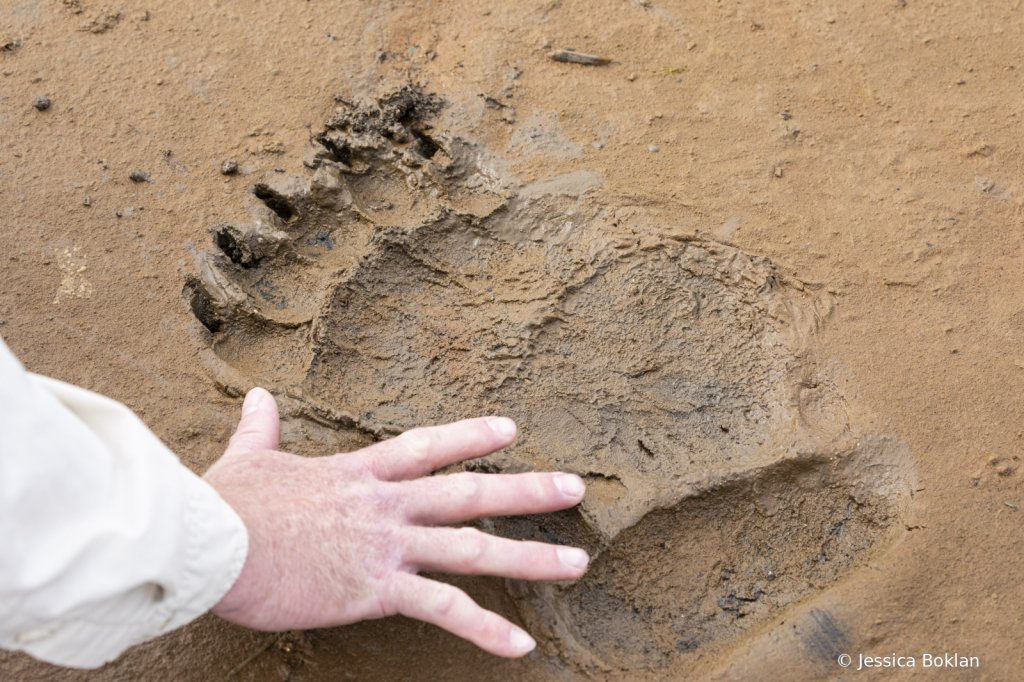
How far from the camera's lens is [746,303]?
6.38ft

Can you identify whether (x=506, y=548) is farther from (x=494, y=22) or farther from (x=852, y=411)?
(x=494, y=22)

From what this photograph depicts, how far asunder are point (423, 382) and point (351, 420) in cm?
23

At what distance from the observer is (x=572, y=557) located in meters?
1.35

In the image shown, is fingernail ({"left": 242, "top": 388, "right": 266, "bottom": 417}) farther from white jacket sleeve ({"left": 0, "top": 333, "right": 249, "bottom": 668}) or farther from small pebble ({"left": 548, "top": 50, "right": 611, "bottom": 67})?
small pebble ({"left": 548, "top": 50, "right": 611, "bottom": 67})

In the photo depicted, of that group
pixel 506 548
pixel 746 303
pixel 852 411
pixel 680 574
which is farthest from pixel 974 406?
pixel 506 548

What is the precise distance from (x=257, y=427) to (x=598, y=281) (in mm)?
976

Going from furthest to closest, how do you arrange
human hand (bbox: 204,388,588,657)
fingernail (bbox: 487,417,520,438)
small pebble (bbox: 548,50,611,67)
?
small pebble (bbox: 548,50,611,67) → fingernail (bbox: 487,417,520,438) → human hand (bbox: 204,388,588,657)

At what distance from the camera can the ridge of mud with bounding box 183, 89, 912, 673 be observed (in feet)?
5.48

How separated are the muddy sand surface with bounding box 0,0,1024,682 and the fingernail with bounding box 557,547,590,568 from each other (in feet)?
0.92

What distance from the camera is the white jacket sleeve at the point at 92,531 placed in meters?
0.88

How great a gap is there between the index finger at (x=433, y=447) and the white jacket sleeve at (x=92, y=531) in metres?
0.36

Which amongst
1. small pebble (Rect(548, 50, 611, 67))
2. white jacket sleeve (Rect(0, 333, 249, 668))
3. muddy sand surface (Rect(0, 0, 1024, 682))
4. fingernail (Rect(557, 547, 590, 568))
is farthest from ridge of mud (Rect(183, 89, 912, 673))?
white jacket sleeve (Rect(0, 333, 249, 668))

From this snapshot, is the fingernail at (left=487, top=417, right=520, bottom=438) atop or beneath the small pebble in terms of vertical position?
beneath

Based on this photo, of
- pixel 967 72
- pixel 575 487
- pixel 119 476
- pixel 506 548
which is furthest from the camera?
pixel 967 72
